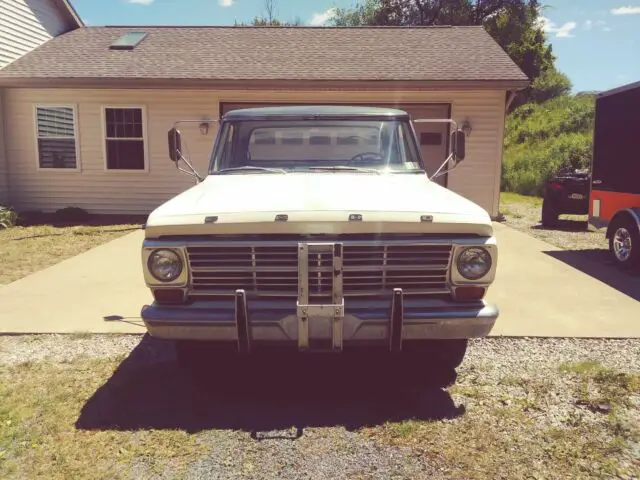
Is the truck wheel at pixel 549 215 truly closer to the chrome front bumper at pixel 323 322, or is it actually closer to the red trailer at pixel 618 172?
the red trailer at pixel 618 172

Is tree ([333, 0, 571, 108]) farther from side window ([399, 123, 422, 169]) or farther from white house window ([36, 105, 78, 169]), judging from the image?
side window ([399, 123, 422, 169])

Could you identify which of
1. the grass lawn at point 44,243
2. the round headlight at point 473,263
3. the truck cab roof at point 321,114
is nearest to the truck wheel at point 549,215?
the truck cab roof at point 321,114

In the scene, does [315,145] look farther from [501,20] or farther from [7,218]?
[501,20]

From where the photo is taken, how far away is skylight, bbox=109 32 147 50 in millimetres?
14664

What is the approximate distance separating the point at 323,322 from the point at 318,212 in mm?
652

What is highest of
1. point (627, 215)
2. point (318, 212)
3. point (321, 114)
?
point (321, 114)

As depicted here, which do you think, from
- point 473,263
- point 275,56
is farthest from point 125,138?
point 473,263

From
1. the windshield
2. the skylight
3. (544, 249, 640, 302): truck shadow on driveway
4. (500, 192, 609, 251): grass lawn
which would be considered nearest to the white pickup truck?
the windshield


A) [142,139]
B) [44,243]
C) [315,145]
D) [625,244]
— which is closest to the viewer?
[315,145]

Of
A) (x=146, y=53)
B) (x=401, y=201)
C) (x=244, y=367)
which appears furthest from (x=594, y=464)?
(x=146, y=53)

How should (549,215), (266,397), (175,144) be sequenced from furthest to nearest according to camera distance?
(549,215) < (175,144) < (266,397)

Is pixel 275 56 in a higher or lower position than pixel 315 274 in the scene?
higher

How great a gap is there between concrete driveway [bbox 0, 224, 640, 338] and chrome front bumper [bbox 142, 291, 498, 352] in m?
1.92

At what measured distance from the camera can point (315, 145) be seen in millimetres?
4820
